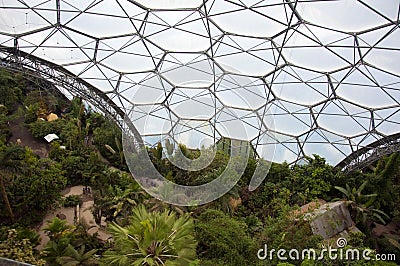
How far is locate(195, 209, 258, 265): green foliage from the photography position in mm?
12167

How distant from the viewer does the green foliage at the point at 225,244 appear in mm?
12167

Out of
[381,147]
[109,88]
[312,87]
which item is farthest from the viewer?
[109,88]

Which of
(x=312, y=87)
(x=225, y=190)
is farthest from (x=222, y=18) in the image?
(x=225, y=190)

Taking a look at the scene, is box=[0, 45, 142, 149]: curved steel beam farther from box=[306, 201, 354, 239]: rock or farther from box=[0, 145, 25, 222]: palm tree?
box=[306, 201, 354, 239]: rock

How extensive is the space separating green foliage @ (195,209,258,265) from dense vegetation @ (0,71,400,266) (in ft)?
0.12

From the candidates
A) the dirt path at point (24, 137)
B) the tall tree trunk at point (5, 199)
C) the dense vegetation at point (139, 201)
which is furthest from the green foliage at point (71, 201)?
the dirt path at point (24, 137)

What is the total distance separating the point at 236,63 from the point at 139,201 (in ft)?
27.7

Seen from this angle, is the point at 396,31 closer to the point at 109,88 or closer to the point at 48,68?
the point at 109,88

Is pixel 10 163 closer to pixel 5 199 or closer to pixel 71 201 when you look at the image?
pixel 5 199

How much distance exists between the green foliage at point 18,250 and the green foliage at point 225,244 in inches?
214

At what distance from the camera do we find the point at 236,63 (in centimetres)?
1914

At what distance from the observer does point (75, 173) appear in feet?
71.3

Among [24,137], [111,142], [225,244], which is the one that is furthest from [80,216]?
[24,137]

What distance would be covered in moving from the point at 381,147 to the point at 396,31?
883 centimetres
